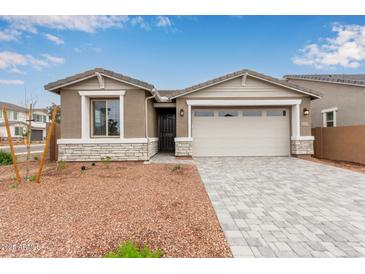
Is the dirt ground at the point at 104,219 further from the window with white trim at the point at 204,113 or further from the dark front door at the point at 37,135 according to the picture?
the dark front door at the point at 37,135

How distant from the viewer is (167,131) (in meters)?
13.8

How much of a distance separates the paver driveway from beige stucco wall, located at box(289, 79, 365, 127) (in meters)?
5.63

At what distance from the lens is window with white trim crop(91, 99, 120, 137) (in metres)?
8.93

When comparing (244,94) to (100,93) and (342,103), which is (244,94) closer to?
(342,103)

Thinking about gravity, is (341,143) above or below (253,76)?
below

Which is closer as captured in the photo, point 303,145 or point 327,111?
point 303,145

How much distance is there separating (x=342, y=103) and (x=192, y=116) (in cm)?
850

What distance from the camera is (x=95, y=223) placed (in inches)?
118

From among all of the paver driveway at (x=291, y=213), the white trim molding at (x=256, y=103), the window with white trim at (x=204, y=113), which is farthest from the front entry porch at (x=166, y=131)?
the paver driveway at (x=291, y=213)

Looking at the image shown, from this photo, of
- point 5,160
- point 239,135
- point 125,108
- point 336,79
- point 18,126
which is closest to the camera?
point 125,108

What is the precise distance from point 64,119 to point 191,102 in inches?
235

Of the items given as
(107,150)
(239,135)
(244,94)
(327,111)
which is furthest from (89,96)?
(327,111)
